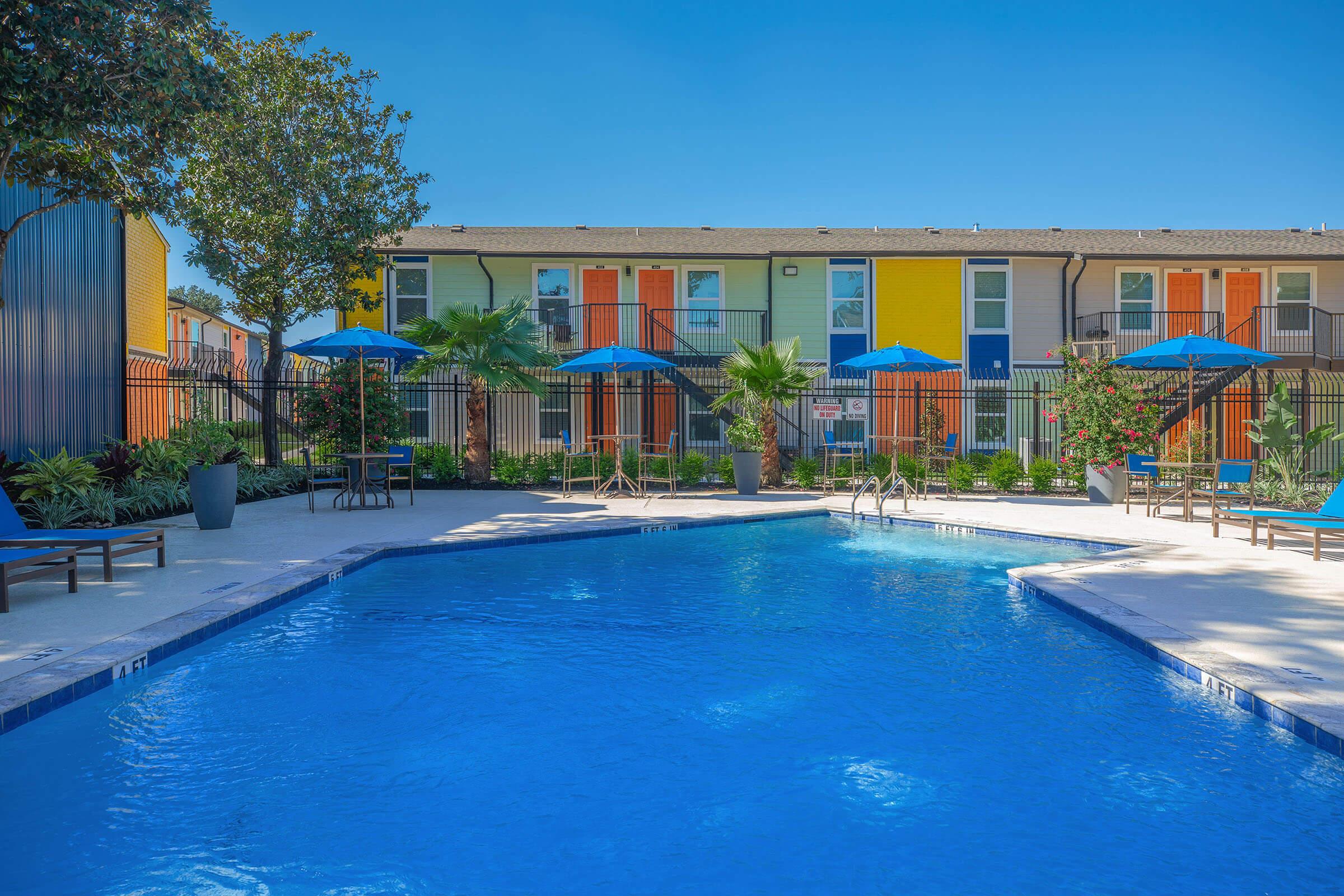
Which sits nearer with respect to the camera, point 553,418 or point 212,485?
point 212,485

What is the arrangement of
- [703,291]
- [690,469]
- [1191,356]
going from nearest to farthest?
[1191,356]
[690,469]
[703,291]

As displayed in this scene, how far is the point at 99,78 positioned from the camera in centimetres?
680

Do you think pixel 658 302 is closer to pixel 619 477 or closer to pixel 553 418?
pixel 553 418

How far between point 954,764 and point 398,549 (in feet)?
20.8

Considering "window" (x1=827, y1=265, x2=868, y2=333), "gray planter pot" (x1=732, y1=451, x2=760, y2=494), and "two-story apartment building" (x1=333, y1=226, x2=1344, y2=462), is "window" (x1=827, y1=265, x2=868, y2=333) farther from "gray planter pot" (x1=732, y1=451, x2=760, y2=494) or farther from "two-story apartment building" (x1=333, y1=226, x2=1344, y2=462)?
"gray planter pot" (x1=732, y1=451, x2=760, y2=494)

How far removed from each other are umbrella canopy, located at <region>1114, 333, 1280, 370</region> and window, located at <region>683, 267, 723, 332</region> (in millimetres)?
10280

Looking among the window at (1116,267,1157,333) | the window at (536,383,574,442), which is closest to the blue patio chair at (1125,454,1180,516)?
the window at (1116,267,1157,333)

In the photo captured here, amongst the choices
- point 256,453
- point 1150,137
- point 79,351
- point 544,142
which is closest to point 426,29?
point 544,142

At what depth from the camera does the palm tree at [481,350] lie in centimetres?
1449

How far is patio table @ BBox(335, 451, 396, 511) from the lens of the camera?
11.8 metres

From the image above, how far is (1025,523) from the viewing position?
10852mm

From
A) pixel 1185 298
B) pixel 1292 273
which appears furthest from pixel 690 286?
pixel 1292 273

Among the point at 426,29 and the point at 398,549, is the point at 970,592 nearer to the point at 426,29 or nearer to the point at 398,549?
the point at 398,549

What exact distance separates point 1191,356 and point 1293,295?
1166 centimetres
